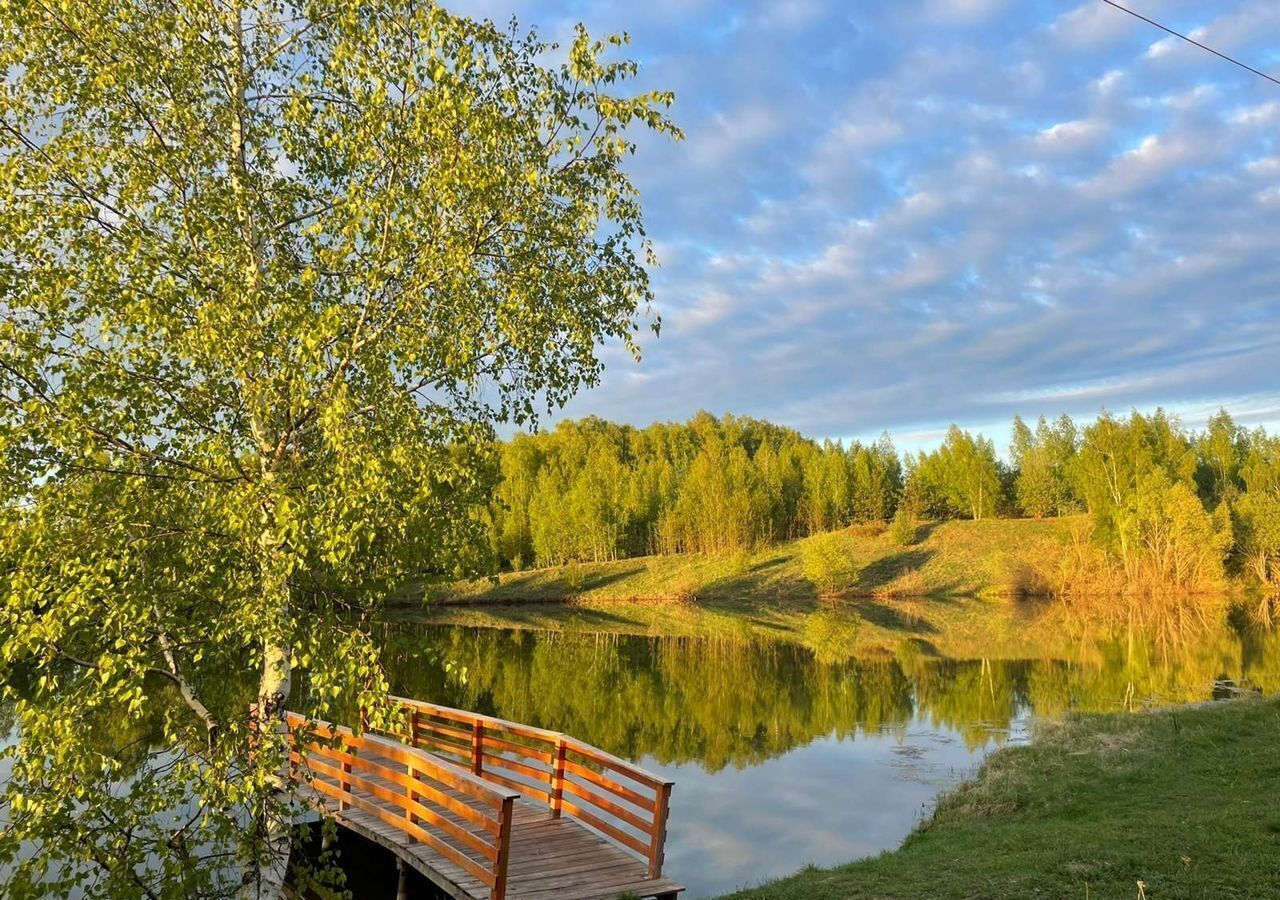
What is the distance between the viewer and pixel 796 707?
85.0 ft

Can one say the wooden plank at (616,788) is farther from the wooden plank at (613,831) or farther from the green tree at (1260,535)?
the green tree at (1260,535)

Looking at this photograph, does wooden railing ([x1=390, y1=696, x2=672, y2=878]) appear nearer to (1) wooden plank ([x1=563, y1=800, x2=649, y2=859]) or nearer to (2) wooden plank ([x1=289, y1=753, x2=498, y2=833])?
(1) wooden plank ([x1=563, y1=800, x2=649, y2=859])

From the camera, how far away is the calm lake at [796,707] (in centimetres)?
1474

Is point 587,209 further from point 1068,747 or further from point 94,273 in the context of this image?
point 1068,747

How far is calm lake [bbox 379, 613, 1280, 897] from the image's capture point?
14.7 m

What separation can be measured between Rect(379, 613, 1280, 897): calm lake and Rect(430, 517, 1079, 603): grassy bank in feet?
95.6

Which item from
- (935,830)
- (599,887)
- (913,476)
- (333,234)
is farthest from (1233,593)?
(333,234)

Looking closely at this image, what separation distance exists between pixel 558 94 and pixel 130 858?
6.17m

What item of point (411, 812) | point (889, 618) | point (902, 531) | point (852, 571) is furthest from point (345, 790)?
point (902, 531)

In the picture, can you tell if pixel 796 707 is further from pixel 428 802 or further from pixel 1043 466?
pixel 1043 466

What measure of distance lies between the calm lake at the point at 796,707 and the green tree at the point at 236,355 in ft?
4.04

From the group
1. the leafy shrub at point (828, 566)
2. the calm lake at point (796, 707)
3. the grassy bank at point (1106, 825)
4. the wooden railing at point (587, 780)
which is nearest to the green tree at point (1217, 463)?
the leafy shrub at point (828, 566)

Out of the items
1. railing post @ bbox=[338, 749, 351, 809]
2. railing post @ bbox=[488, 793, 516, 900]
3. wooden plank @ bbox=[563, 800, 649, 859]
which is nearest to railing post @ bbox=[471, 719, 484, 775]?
wooden plank @ bbox=[563, 800, 649, 859]

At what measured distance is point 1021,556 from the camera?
69000 millimetres
